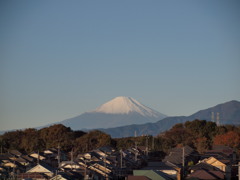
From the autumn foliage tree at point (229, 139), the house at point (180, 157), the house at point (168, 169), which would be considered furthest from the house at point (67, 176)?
the autumn foliage tree at point (229, 139)

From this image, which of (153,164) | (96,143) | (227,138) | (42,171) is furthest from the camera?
(96,143)

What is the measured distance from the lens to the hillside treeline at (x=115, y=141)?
49594 millimetres

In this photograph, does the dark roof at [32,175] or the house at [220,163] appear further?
the house at [220,163]

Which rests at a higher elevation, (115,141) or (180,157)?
(115,141)

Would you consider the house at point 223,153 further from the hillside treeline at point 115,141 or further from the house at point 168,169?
the house at point 168,169

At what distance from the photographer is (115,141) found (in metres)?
54.9

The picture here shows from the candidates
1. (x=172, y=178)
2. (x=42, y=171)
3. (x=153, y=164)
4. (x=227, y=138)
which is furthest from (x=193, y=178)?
(x=227, y=138)

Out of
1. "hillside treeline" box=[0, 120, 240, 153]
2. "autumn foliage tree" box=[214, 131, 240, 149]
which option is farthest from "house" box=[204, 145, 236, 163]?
"hillside treeline" box=[0, 120, 240, 153]

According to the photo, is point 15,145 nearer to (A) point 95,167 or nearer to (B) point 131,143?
(B) point 131,143

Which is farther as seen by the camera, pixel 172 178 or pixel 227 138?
pixel 227 138

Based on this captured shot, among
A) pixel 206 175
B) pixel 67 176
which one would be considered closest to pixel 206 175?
pixel 206 175

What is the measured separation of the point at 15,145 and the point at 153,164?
802 inches

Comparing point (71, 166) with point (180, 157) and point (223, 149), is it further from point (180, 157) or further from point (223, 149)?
point (223, 149)

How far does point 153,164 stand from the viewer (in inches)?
1372
